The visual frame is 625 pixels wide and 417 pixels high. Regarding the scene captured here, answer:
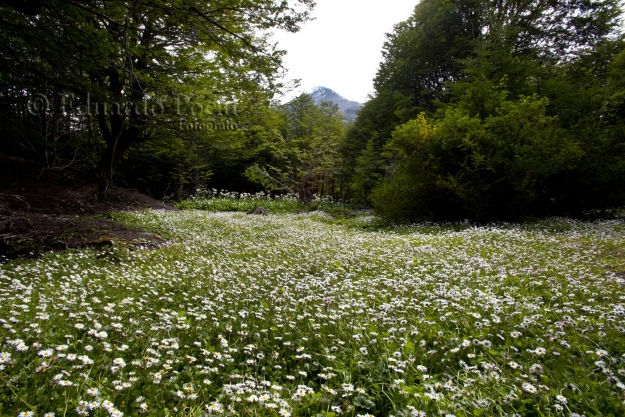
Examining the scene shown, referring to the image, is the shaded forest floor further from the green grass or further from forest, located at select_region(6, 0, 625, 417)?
the green grass

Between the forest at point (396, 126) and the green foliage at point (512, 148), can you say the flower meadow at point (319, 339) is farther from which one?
the green foliage at point (512, 148)

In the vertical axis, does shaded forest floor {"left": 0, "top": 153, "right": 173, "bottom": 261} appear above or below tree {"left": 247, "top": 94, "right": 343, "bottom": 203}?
below

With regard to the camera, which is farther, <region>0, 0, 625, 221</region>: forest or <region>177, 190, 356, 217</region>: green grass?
<region>177, 190, 356, 217</region>: green grass

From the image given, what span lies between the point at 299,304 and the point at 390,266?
2534 mm

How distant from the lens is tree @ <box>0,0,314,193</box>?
18.6ft

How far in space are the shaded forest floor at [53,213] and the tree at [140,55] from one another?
1655mm

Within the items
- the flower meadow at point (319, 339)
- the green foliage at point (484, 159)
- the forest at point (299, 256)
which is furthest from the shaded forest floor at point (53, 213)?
the green foliage at point (484, 159)

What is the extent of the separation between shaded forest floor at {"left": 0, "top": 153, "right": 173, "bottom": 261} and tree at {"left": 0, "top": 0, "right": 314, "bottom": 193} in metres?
1.66

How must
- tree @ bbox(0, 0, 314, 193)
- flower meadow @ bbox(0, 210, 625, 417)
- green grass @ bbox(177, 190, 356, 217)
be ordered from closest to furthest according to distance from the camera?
flower meadow @ bbox(0, 210, 625, 417)
tree @ bbox(0, 0, 314, 193)
green grass @ bbox(177, 190, 356, 217)

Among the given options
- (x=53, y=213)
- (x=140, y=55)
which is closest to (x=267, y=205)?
(x=53, y=213)

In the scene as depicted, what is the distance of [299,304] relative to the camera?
12.6 feet

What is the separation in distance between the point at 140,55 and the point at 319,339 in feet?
29.6

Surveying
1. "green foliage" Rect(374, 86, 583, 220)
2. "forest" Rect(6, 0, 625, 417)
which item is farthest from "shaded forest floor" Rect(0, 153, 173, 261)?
"green foliage" Rect(374, 86, 583, 220)

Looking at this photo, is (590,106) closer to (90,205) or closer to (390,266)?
(390,266)
